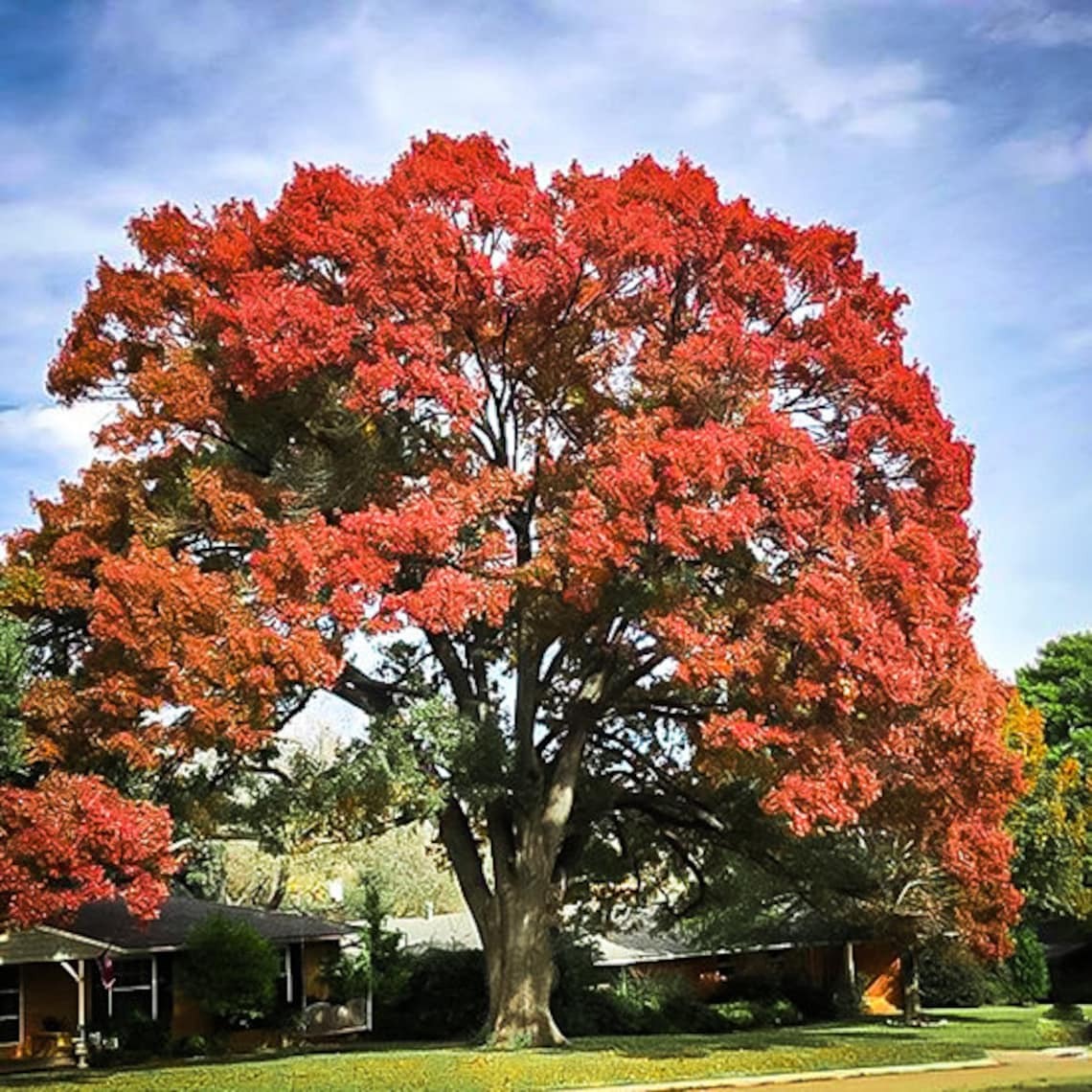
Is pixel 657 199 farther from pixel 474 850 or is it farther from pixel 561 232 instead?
pixel 474 850

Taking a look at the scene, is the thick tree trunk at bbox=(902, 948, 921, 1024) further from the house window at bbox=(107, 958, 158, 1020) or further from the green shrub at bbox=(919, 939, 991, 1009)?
the house window at bbox=(107, 958, 158, 1020)

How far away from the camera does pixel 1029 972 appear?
151 feet

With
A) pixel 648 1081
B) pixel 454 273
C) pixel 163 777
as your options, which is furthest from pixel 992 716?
pixel 163 777

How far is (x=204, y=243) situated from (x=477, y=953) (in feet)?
59.0

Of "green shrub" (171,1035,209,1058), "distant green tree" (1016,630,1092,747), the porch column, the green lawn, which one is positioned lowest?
the green lawn

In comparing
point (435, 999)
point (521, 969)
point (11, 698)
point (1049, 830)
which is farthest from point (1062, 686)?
point (11, 698)

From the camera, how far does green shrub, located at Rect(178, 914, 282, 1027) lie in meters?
31.7

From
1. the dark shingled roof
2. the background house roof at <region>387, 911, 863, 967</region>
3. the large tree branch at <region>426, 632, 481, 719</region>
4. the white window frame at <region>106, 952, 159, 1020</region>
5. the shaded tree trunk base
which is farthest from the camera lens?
the background house roof at <region>387, 911, 863, 967</region>

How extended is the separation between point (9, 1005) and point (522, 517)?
14923 mm

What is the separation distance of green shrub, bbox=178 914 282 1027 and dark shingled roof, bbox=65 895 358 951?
647 mm

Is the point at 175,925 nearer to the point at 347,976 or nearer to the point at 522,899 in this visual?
the point at 347,976

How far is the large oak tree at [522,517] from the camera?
72.6ft

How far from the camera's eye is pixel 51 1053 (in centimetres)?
3031

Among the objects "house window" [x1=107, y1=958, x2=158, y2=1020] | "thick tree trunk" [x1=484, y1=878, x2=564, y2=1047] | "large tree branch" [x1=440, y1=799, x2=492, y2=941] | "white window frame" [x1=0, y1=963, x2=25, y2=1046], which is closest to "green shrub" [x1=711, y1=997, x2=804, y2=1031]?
"thick tree trunk" [x1=484, y1=878, x2=564, y2=1047]
